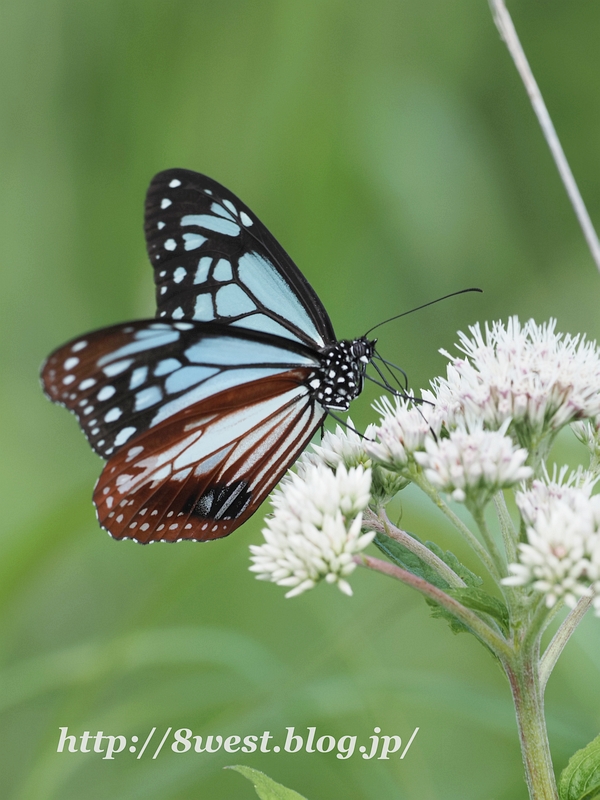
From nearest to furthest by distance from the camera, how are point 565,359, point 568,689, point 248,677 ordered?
point 565,359 < point 248,677 < point 568,689

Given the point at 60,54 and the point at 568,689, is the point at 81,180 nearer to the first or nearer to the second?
the point at 60,54

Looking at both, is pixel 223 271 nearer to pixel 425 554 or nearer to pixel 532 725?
pixel 425 554

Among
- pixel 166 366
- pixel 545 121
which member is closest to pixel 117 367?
pixel 166 366

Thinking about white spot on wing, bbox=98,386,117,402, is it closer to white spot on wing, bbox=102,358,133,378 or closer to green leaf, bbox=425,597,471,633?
white spot on wing, bbox=102,358,133,378

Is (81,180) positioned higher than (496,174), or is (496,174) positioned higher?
(81,180)

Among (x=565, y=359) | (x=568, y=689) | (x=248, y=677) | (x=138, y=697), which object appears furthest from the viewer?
(x=568, y=689)

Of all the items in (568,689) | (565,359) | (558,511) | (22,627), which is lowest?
(568,689)

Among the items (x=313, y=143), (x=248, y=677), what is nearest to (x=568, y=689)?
(x=248, y=677)

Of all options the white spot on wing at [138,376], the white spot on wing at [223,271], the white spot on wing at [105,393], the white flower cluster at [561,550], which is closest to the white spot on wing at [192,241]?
the white spot on wing at [223,271]

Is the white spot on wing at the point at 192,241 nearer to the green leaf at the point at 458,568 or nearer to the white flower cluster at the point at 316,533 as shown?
the white flower cluster at the point at 316,533
